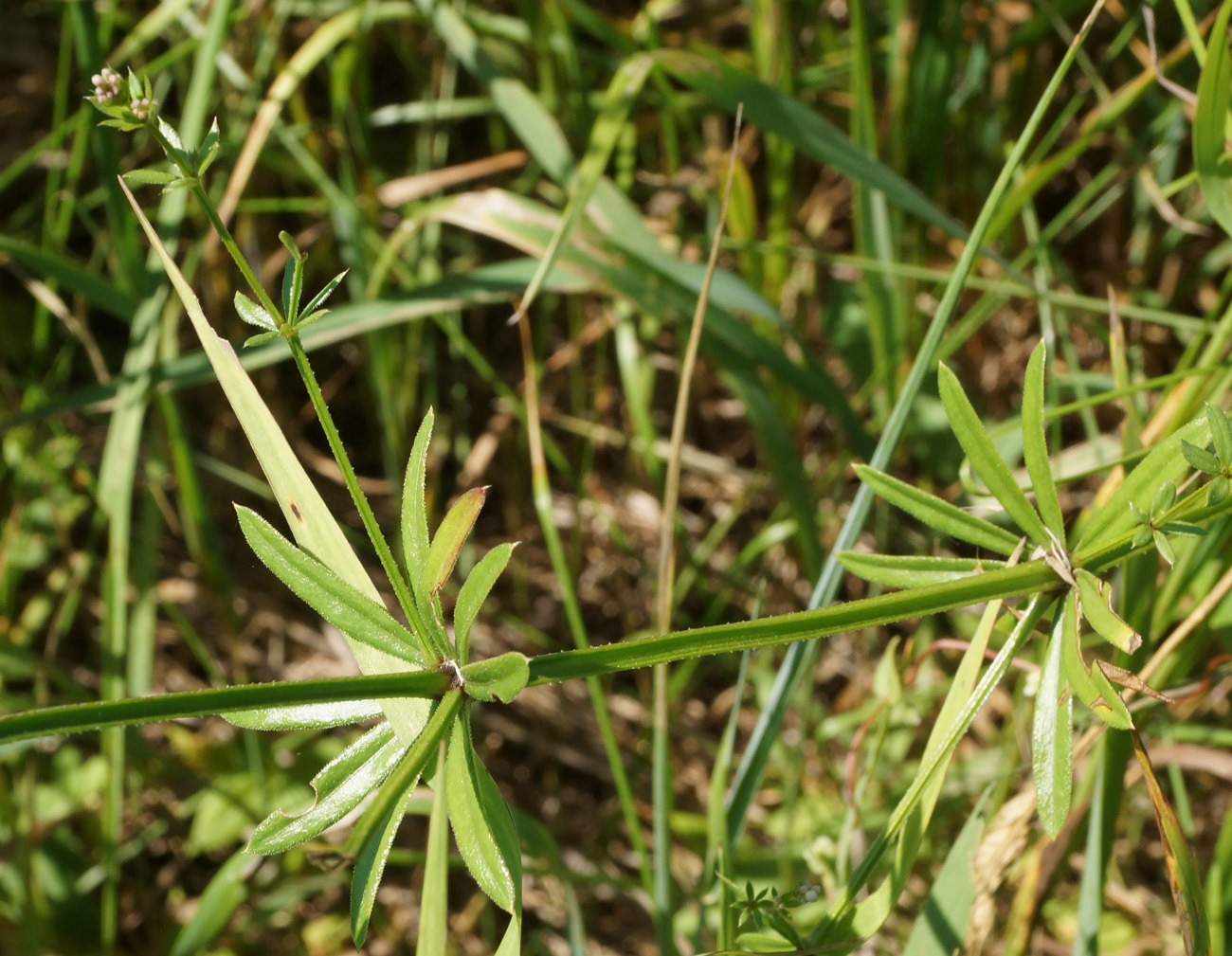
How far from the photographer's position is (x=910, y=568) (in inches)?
40.6

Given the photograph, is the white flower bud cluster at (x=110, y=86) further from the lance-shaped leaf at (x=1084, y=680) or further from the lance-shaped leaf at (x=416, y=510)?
the lance-shaped leaf at (x=1084, y=680)

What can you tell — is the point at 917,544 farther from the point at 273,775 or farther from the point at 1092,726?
the point at 273,775

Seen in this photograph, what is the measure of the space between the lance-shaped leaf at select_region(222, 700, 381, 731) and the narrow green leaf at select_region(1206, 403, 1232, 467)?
2.87 feet

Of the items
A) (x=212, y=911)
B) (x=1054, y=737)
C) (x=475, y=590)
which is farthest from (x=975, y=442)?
(x=212, y=911)

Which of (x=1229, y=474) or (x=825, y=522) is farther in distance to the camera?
(x=825, y=522)

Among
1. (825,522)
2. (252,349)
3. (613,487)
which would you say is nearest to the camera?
(252,349)

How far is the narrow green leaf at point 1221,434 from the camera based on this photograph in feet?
3.06

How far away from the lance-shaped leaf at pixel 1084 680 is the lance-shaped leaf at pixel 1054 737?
13 millimetres

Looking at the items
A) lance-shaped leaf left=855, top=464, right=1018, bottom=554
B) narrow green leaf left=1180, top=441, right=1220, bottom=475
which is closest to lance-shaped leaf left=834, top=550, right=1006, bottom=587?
lance-shaped leaf left=855, top=464, right=1018, bottom=554

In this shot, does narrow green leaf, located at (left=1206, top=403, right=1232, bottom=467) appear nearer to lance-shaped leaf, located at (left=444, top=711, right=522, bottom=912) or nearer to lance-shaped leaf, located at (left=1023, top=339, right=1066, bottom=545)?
lance-shaped leaf, located at (left=1023, top=339, right=1066, bottom=545)

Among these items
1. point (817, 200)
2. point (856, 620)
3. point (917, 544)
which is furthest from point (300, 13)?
point (856, 620)

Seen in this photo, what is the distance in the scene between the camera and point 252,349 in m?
2.01

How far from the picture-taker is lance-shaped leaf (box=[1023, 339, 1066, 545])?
96 centimetres

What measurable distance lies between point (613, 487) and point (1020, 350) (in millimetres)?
1180
